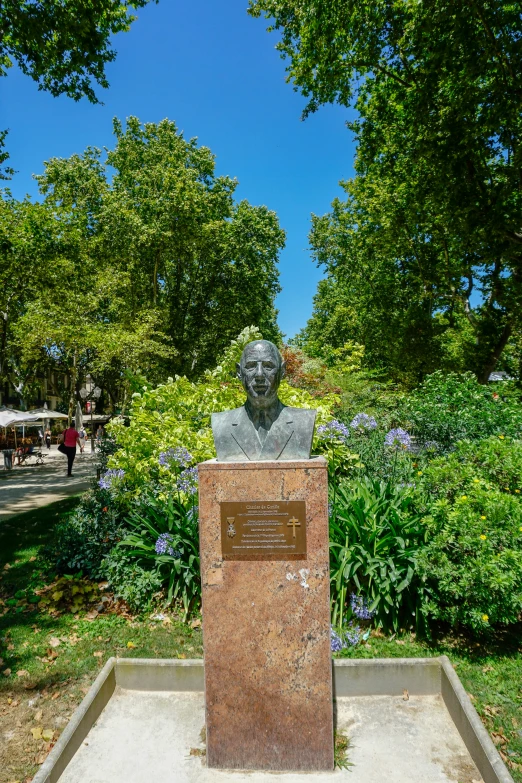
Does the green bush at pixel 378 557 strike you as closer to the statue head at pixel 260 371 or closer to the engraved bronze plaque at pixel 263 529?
the engraved bronze plaque at pixel 263 529

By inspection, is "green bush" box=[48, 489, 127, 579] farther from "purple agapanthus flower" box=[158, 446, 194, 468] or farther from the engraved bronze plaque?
the engraved bronze plaque

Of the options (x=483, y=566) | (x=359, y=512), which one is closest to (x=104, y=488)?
(x=359, y=512)

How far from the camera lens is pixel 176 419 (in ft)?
23.5

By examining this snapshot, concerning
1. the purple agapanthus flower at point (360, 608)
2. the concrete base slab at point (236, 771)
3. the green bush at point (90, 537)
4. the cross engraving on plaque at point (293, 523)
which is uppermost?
the cross engraving on plaque at point (293, 523)

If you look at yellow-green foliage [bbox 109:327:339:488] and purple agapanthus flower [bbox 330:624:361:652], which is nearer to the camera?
purple agapanthus flower [bbox 330:624:361:652]

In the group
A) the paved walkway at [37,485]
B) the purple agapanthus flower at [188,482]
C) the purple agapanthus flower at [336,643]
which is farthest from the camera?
the paved walkway at [37,485]

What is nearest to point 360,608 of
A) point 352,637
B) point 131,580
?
point 352,637

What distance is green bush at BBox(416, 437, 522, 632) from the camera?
3900 millimetres

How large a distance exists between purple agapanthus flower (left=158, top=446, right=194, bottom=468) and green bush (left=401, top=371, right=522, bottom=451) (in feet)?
14.9

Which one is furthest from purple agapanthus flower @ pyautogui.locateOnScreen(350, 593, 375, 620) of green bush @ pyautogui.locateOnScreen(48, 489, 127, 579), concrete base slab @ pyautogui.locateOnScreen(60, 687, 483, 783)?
green bush @ pyautogui.locateOnScreen(48, 489, 127, 579)

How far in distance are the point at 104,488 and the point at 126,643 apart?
→ 2.50 meters

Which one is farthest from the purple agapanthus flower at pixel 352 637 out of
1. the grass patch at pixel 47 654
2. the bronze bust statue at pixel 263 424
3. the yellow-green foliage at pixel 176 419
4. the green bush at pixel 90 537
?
the green bush at pixel 90 537

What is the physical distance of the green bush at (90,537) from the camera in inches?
237

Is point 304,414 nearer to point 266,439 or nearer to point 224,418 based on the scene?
point 266,439
